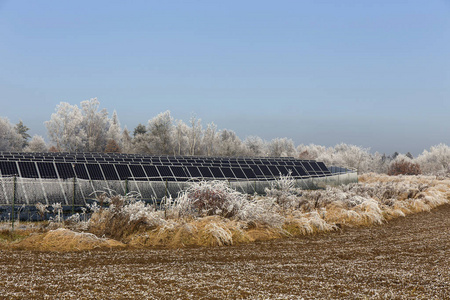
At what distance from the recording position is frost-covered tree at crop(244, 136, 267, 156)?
276 ft

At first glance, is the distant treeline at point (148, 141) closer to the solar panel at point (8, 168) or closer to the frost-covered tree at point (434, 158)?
the frost-covered tree at point (434, 158)

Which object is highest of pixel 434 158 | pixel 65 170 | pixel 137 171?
pixel 65 170

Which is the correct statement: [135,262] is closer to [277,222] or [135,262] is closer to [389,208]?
[277,222]

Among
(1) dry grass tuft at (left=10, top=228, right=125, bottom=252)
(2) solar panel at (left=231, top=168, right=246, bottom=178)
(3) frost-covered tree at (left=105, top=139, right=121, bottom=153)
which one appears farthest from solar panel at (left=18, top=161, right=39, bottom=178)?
(3) frost-covered tree at (left=105, top=139, right=121, bottom=153)

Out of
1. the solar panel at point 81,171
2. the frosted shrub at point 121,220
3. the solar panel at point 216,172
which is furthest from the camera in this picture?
the solar panel at point 216,172

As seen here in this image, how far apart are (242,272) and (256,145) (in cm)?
7740

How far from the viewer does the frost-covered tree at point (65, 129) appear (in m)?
68.6

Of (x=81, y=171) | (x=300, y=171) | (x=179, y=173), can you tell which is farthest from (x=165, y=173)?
(x=300, y=171)

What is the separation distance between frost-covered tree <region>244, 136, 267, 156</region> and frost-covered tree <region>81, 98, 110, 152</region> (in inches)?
1100

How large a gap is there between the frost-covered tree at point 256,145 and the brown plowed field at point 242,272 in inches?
2860

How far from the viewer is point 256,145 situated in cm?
8481

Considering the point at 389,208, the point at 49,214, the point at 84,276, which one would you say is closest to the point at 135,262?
the point at 84,276

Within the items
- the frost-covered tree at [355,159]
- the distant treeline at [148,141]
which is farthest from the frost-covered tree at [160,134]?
the frost-covered tree at [355,159]

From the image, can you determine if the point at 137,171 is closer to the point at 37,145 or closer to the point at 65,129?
the point at 65,129
